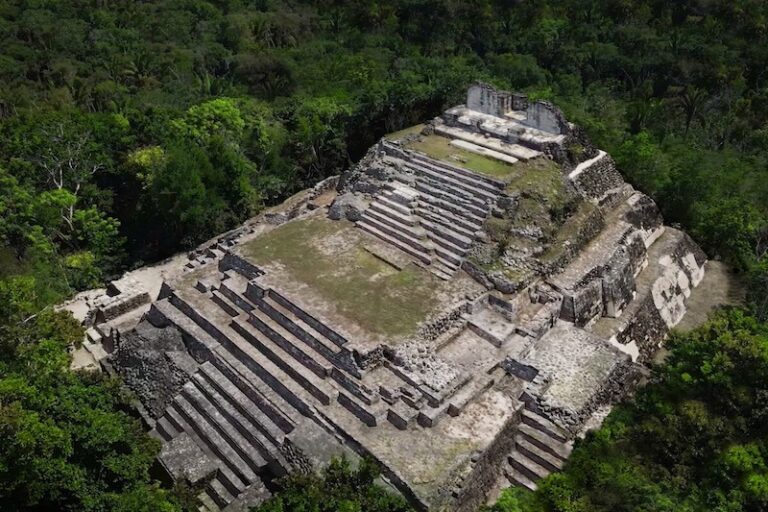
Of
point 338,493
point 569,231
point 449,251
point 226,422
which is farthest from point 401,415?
point 569,231

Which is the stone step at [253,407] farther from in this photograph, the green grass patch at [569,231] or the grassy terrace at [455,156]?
the grassy terrace at [455,156]

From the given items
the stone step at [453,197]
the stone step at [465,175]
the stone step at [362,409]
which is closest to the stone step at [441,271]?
the stone step at [453,197]

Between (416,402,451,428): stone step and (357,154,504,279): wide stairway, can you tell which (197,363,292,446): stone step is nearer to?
(416,402,451,428): stone step

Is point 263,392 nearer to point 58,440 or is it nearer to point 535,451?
point 58,440

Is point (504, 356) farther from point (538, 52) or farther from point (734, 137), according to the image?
point (538, 52)

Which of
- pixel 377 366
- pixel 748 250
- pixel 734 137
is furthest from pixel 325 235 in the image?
pixel 734 137

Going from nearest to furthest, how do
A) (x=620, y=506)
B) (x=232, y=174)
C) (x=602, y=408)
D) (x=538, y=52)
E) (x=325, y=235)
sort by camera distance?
(x=620, y=506) → (x=602, y=408) → (x=325, y=235) → (x=232, y=174) → (x=538, y=52)

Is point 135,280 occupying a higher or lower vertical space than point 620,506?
lower
